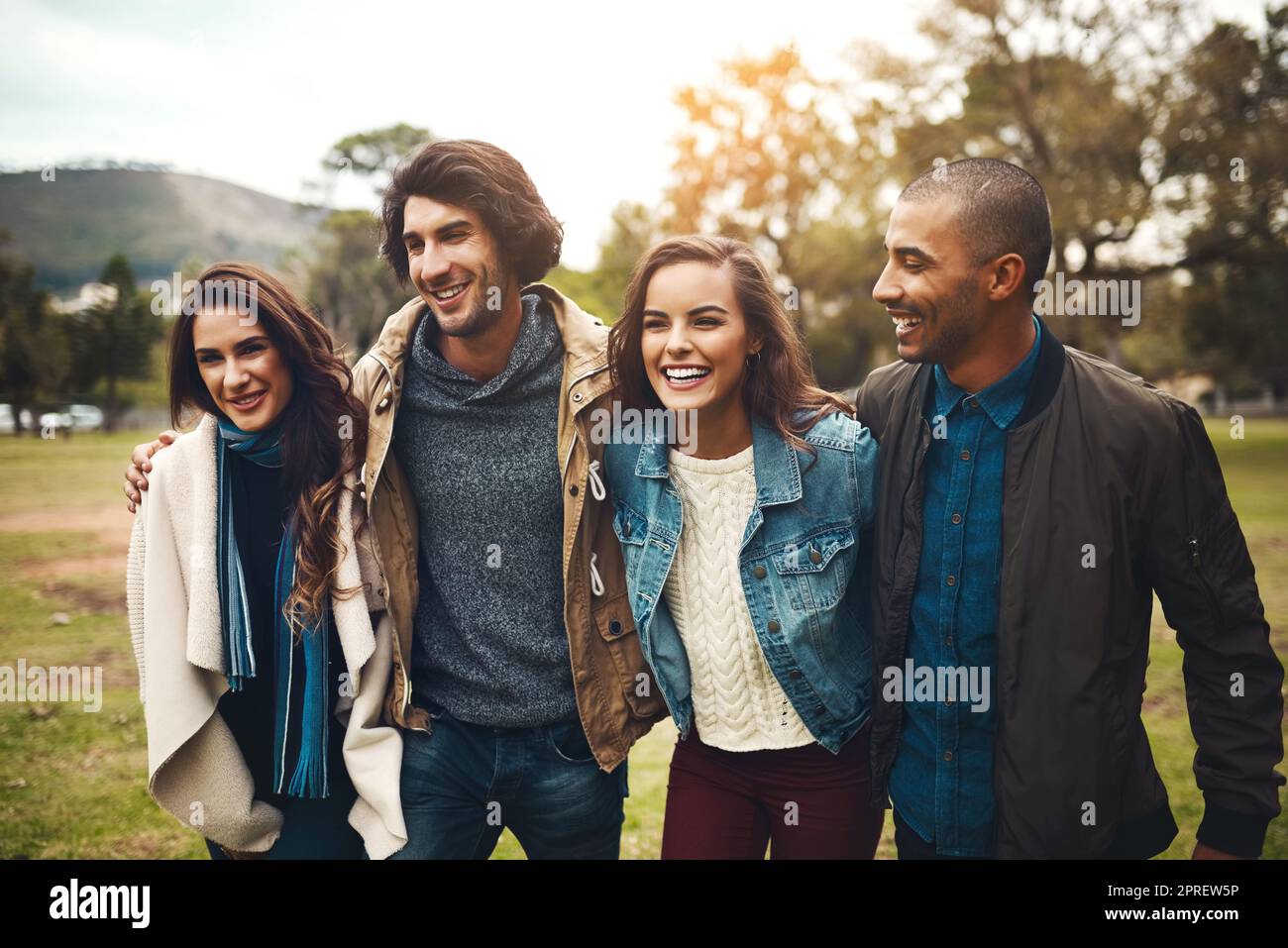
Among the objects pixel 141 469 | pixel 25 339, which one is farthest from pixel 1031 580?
pixel 25 339

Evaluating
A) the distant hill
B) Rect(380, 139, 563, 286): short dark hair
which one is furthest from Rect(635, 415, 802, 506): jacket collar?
the distant hill

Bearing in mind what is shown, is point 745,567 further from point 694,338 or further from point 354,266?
point 354,266

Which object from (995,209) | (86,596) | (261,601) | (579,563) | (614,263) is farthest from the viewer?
(614,263)

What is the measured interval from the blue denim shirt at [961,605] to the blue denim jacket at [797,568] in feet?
0.83

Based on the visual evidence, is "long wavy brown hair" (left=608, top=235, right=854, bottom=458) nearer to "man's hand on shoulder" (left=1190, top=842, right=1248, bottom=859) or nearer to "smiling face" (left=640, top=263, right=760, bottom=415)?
"smiling face" (left=640, top=263, right=760, bottom=415)

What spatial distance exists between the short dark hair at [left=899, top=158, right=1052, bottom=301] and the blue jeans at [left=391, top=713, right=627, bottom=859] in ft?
6.74

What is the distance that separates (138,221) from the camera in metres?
50.2

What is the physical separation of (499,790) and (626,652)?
65 centimetres

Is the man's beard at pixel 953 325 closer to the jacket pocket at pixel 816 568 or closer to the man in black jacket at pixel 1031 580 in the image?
the man in black jacket at pixel 1031 580

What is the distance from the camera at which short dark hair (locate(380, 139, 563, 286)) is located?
122 inches

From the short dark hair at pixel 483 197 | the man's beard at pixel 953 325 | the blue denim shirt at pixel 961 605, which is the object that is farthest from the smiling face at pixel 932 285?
the short dark hair at pixel 483 197
